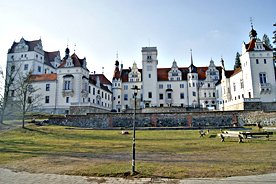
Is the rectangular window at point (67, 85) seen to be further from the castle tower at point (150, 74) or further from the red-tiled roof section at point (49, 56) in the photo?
the castle tower at point (150, 74)

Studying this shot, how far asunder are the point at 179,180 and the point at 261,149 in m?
8.16

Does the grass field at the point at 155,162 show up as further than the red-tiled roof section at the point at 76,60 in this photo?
Result: No

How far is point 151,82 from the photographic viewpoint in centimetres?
6053

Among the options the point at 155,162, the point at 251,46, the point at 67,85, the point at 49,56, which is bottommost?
the point at 155,162

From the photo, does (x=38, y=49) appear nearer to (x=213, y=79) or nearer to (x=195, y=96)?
(x=195, y=96)

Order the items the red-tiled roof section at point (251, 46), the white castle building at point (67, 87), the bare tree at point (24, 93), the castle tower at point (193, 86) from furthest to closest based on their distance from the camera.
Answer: the castle tower at point (193, 86) < the white castle building at point (67, 87) < the red-tiled roof section at point (251, 46) < the bare tree at point (24, 93)

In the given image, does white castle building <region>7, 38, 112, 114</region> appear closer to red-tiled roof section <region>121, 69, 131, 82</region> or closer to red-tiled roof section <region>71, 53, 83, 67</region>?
red-tiled roof section <region>71, 53, 83, 67</region>

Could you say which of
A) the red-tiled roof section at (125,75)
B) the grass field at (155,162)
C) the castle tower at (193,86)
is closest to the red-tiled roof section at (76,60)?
the red-tiled roof section at (125,75)

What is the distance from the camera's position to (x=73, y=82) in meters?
47.5

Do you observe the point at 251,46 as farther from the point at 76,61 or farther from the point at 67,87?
the point at 67,87

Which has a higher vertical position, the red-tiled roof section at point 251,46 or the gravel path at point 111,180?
the red-tiled roof section at point 251,46

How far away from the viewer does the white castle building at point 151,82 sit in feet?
144

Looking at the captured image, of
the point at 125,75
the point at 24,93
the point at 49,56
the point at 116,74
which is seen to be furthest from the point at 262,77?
the point at 49,56

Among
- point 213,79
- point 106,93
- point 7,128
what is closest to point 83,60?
point 106,93
